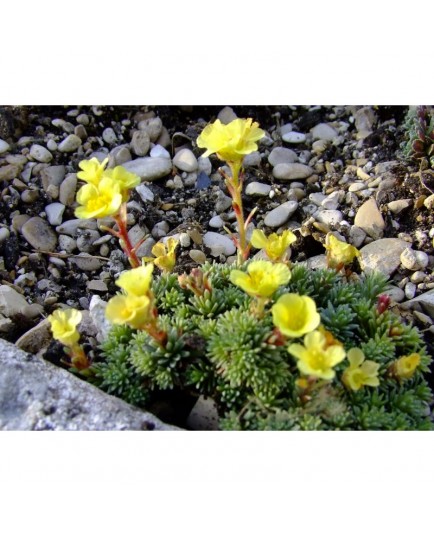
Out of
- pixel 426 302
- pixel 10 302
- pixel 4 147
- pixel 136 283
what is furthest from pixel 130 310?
pixel 4 147

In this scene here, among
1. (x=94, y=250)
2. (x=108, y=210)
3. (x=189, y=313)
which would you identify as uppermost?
(x=108, y=210)

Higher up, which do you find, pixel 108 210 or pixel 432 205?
pixel 108 210

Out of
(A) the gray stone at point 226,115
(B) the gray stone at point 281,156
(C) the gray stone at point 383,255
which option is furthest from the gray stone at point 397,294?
(A) the gray stone at point 226,115

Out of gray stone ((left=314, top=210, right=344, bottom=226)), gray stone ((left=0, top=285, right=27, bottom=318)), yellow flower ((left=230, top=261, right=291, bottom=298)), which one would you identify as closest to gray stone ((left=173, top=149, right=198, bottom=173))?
gray stone ((left=314, top=210, right=344, bottom=226))

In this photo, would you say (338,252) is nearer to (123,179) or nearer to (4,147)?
(123,179)

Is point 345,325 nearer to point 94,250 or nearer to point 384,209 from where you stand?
point 384,209

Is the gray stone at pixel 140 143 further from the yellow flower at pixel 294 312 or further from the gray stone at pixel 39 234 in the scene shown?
the yellow flower at pixel 294 312

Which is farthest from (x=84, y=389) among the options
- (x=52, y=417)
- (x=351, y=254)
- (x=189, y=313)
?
(x=351, y=254)
